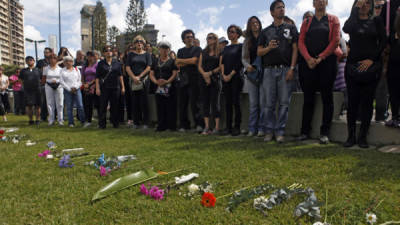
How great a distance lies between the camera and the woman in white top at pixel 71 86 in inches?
308

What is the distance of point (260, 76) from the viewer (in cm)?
516

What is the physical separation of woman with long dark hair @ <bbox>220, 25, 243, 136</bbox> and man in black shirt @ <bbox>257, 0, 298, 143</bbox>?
0.62 meters

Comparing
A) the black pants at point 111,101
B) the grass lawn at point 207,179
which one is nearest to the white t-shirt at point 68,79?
the black pants at point 111,101

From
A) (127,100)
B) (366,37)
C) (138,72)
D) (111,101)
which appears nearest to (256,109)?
(366,37)

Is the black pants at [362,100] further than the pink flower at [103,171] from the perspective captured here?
Yes

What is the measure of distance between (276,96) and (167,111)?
8.58ft

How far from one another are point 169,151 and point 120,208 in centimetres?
193

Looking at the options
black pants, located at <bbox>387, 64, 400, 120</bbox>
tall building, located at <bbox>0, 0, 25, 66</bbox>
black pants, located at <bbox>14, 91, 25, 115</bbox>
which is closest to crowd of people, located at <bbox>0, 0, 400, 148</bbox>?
black pants, located at <bbox>387, 64, 400, 120</bbox>

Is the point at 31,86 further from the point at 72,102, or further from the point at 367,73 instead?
the point at 367,73

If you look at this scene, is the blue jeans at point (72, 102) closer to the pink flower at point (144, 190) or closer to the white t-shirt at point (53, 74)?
the white t-shirt at point (53, 74)

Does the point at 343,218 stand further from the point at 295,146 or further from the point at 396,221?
the point at 295,146

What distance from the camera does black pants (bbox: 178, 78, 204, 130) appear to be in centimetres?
634

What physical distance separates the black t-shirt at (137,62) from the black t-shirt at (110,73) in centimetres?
49

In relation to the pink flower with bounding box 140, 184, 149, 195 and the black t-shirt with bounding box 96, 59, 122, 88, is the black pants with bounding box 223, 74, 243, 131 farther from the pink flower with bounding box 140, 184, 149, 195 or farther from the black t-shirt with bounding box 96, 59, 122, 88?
the pink flower with bounding box 140, 184, 149, 195
